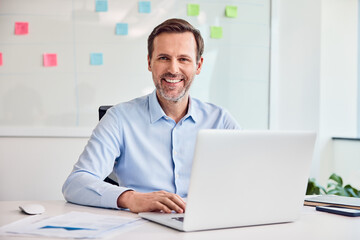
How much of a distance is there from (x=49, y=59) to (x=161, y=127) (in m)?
1.41

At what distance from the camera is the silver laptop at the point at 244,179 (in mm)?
1033

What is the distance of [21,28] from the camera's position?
2.94 meters

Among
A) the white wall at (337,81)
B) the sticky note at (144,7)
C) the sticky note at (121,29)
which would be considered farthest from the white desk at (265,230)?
the white wall at (337,81)

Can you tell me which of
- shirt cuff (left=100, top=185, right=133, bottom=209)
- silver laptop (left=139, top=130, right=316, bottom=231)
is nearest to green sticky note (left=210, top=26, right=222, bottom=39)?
shirt cuff (left=100, top=185, right=133, bottom=209)

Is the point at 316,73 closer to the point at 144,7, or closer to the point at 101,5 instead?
the point at 144,7

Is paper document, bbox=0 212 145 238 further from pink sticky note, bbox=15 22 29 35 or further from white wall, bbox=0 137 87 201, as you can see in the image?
pink sticky note, bbox=15 22 29 35

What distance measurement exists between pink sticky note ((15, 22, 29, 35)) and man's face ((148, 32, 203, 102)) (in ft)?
4.48

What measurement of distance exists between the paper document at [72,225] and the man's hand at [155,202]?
0.22ft

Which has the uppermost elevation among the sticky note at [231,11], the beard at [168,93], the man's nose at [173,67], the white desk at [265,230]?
the sticky note at [231,11]

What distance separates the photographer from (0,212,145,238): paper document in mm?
1024

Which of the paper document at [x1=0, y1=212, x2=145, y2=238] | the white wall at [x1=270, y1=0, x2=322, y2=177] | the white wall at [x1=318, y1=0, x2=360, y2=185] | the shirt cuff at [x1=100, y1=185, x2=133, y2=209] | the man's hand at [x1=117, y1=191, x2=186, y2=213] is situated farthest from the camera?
the white wall at [x1=318, y1=0, x2=360, y2=185]

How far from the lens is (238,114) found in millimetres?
3322

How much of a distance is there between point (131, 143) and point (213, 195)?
0.78 meters

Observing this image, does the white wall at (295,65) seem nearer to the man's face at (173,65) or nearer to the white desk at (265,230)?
the man's face at (173,65)
